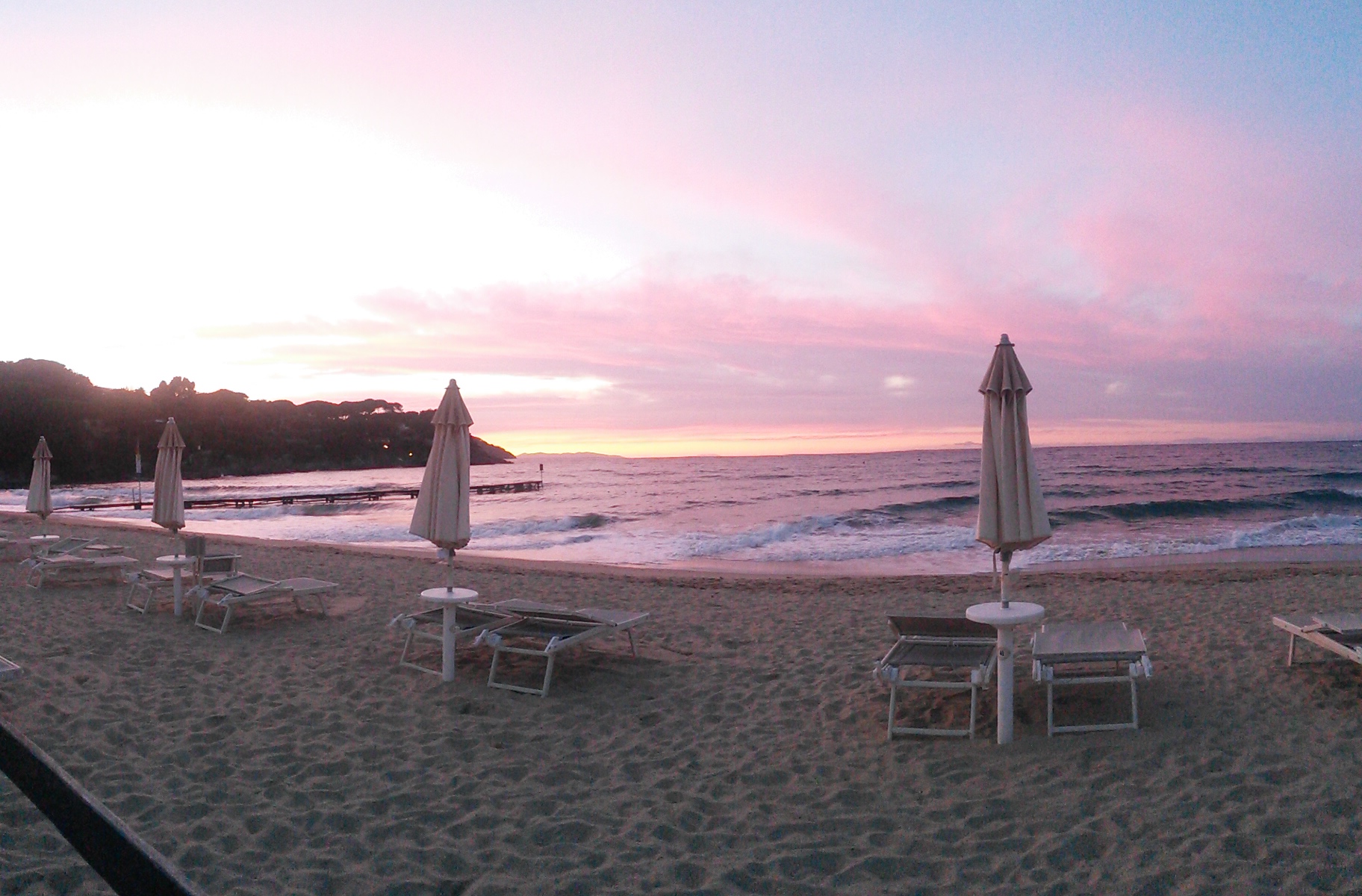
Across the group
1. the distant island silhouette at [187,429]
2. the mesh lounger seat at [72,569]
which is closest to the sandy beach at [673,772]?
the mesh lounger seat at [72,569]

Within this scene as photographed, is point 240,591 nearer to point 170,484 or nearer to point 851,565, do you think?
point 170,484

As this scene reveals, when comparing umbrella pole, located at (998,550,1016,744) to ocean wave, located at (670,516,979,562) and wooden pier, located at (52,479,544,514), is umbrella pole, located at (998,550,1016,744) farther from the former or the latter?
wooden pier, located at (52,479,544,514)

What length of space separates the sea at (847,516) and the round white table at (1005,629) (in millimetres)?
9815

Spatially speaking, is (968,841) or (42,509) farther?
(42,509)

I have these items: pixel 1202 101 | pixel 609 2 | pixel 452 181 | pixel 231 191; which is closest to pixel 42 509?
pixel 231 191

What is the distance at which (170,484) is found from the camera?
9008 mm

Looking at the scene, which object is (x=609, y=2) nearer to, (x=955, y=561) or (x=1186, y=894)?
(x=1186, y=894)

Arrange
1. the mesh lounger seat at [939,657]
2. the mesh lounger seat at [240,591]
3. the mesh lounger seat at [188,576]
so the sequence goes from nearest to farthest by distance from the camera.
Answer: the mesh lounger seat at [939,657], the mesh lounger seat at [240,591], the mesh lounger seat at [188,576]

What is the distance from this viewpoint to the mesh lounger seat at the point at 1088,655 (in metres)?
4.67

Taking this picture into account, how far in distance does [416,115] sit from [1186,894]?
11.1m

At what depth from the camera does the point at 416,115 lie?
10711mm

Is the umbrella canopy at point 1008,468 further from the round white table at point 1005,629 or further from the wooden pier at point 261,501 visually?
the wooden pier at point 261,501

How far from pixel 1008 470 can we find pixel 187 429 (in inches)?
3454

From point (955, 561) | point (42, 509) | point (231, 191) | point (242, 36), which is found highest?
point (242, 36)
